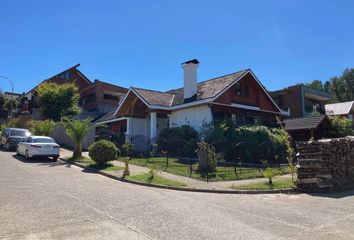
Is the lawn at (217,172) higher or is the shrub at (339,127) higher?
the shrub at (339,127)

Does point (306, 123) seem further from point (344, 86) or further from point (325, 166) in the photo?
point (344, 86)

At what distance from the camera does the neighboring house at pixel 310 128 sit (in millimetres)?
25109

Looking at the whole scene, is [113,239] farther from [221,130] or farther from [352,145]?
[221,130]

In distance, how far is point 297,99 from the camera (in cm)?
4244

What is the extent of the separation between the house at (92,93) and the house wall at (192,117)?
19.4 m

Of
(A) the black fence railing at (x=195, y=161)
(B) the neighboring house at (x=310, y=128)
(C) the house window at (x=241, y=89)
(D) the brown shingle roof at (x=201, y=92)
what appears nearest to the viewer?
(A) the black fence railing at (x=195, y=161)

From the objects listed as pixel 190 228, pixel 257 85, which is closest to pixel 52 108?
pixel 257 85

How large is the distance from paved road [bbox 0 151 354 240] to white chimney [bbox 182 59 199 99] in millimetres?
15369

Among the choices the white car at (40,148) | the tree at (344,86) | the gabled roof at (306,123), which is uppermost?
the tree at (344,86)

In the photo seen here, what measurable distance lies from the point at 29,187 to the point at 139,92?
1710 centimetres

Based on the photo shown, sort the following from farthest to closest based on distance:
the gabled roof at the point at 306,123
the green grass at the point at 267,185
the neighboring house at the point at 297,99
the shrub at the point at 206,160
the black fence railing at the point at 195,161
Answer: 1. the neighboring house at the point at 297,99
2. the gabled roof at the point at 306,123
3. the shrub at the point at 206,160
4. the black fence railing at the point at 195,161
5. the green grass at the point at 267,185

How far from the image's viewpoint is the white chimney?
2806 cm

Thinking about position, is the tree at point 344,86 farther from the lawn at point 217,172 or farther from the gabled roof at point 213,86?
the lawn at point 217,172

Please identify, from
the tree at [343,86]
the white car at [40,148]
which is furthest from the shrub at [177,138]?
the tree at [343,86]
